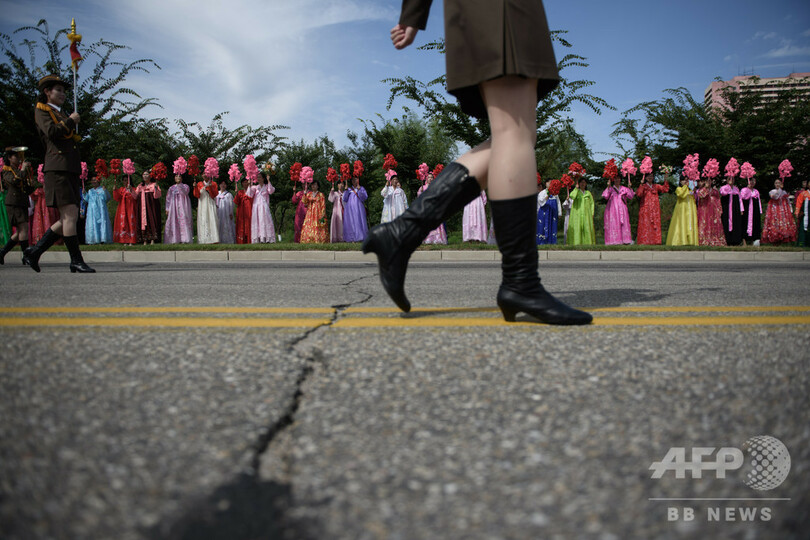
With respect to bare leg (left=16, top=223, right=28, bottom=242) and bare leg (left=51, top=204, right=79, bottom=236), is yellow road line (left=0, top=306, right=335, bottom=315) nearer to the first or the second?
bare leg (left=51, top=204, right=79, bottom=236)

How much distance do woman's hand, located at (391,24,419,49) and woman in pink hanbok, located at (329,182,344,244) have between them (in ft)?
46.1

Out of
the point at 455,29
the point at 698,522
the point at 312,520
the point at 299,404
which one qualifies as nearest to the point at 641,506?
the point at 698,522

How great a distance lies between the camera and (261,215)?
50.7 ft

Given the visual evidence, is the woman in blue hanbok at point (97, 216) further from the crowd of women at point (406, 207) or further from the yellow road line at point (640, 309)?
the yellow road line at point (640, 309)

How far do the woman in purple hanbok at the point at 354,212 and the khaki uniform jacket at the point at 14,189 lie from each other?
8.07 m

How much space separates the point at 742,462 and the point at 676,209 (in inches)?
617

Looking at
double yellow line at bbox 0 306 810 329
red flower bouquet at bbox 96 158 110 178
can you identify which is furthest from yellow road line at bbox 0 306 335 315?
red flower bouquet at bbox 96 158 110 178

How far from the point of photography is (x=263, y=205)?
15.4 metres

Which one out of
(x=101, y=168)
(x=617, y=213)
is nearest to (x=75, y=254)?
(x=101, y=168)

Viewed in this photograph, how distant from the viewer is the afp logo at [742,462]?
751mm

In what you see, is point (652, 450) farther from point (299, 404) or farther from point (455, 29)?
point (455, 29)

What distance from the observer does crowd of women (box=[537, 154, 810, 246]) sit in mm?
14703

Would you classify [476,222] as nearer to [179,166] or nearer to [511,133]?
[179,166]

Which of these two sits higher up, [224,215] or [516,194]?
[224,215]
